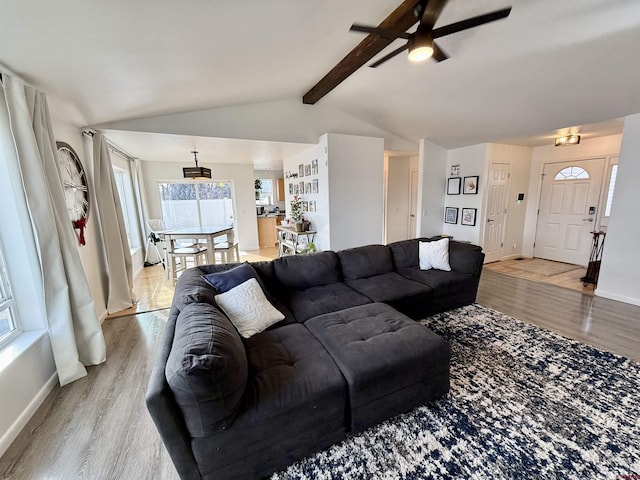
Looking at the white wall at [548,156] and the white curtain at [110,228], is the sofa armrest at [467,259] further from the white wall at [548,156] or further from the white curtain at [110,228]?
the white curtain at [110,228]

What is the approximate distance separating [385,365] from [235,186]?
5.96 metres

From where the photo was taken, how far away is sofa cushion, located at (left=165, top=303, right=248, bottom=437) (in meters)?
1.11

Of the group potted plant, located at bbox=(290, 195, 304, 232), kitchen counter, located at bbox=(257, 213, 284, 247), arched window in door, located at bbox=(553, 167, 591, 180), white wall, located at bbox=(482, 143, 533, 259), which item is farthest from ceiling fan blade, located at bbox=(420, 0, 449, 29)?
kitchen counter, located at bbox=(257, 213, 284, 247)

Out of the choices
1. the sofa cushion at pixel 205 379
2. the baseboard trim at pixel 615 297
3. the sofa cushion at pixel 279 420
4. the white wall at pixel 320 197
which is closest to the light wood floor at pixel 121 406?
the baseboard trim at pixel 615 297

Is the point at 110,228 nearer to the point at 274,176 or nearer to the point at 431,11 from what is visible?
the point at 431,11

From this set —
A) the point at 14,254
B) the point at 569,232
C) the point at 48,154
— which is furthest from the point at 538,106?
the point at 14,254

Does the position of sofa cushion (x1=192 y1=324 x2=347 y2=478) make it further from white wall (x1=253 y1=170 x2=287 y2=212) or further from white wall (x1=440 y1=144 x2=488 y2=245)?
white wall (x1=253 y1=170 x2=287 y2=212)

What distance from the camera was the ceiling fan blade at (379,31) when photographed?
1782 millimetres

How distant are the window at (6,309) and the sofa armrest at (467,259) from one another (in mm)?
4052

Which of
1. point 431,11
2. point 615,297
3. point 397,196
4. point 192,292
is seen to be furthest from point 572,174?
point 192,292

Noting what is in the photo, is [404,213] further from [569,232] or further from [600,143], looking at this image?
[600,143]

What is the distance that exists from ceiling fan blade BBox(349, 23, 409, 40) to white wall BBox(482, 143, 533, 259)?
147 inches

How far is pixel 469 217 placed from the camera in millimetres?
5059

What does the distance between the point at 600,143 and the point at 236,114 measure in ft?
19.7
